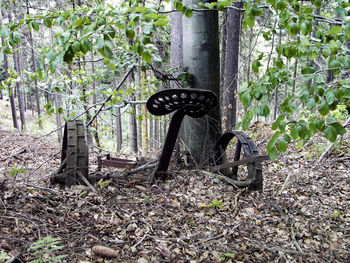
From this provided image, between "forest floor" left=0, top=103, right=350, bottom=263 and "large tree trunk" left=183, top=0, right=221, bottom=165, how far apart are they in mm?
525

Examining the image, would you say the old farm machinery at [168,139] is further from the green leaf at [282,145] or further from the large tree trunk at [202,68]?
the green leaf at [282,145]

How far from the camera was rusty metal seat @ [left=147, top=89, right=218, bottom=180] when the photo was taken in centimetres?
288

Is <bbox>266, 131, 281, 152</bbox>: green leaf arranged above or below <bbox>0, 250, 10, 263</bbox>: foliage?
above

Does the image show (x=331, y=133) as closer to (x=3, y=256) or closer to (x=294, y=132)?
(x=294, y=132)

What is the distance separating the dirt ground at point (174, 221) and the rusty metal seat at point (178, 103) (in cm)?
73

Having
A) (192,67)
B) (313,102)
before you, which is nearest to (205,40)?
(192,67)

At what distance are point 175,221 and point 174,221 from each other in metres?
0.01

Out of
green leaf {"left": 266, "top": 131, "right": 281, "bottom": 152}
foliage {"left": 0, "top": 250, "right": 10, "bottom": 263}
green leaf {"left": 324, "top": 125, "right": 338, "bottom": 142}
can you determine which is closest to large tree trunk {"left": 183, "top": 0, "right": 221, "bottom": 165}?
green leaf {"left": 266, "top": 131, "right": 281, "bottom": 152}

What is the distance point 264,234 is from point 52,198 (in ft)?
8.00

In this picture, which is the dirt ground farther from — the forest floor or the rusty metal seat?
the rusty metal seat

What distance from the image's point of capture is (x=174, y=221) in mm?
2910

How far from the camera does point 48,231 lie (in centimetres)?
231

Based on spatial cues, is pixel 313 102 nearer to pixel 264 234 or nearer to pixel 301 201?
pixel 264 234

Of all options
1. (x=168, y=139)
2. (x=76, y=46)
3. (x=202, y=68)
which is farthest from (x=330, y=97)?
(x=202, y=68)
